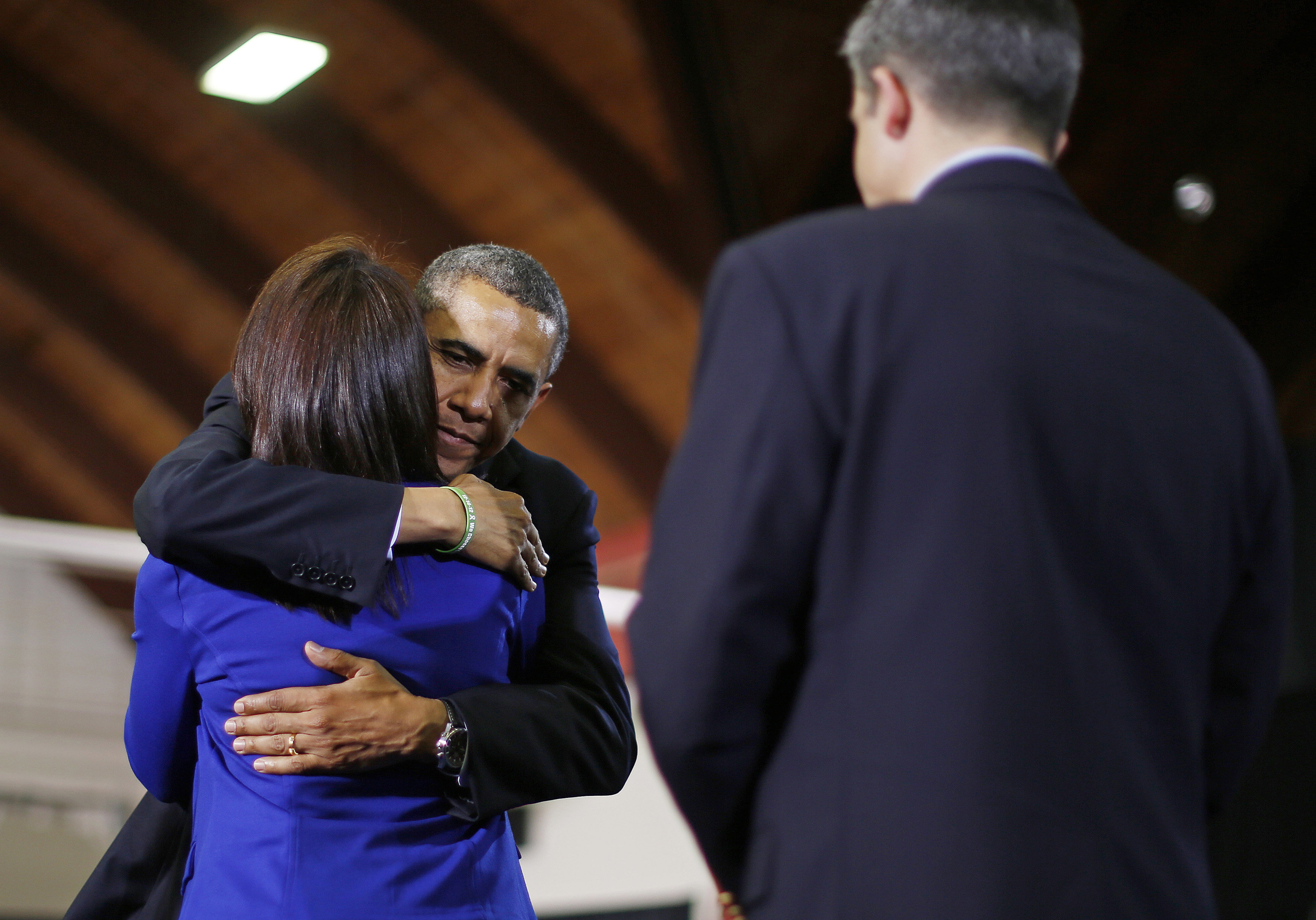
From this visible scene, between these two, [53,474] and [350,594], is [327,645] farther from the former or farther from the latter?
[53,474]

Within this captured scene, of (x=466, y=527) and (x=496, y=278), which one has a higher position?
(x=496, y=278)

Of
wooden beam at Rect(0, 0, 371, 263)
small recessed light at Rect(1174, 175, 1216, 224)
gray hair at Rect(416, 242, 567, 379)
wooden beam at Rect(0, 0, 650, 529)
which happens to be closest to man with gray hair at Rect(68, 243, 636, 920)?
gray hair at Rect(416, 242, 567, 379)

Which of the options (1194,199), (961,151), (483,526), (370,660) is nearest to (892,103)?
(961,151)

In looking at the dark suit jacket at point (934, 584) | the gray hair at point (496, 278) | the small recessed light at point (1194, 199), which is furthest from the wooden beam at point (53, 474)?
the small recessed light at point (1194, 199)

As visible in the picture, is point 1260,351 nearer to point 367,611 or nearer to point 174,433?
point 174,433

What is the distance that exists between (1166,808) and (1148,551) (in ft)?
0.67

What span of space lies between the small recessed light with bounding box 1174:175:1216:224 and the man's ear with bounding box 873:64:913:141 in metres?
4.51

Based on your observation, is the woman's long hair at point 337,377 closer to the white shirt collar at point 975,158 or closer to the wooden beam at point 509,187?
the white shirt collar at point 975,158

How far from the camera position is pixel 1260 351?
5230 mm

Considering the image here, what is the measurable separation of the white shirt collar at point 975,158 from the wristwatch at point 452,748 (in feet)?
2.35

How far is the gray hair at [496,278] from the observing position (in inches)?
72.9

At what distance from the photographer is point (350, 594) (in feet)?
4.00

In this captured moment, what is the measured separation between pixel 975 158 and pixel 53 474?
400 cm

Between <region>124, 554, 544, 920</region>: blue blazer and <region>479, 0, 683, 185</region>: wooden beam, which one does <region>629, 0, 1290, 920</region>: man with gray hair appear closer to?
<region>124, 554, 544, 920</region>: blue blazer
